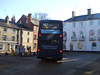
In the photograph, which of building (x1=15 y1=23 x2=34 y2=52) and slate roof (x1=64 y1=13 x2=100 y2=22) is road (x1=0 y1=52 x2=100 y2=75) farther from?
slate roof (x1=64 y1=13 x2=100 y2=22)

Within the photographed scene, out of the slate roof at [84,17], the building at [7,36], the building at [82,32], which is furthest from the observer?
the slate roof at [84,17]

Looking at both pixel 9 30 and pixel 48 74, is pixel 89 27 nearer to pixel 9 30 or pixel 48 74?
pixel 9 30

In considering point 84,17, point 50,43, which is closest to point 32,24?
point 84,17

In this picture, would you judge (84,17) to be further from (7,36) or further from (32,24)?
(7,36)

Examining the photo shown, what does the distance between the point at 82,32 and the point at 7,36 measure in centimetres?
2522

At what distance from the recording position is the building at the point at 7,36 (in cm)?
3825

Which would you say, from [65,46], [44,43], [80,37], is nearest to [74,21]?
[80,37]

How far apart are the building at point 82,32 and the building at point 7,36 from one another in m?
18.4

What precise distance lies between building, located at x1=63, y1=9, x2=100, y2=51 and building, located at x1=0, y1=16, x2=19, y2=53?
18.4 metres

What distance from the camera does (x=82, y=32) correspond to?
45812mm

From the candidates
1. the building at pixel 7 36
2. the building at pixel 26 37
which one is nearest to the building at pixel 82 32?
the building at pixel 26 37

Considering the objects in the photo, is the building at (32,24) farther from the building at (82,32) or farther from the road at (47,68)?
the road at (47,68)

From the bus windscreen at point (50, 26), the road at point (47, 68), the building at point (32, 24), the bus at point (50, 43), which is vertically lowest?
the road at point (47, 68)

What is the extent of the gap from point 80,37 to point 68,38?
A: 14.8 feet
